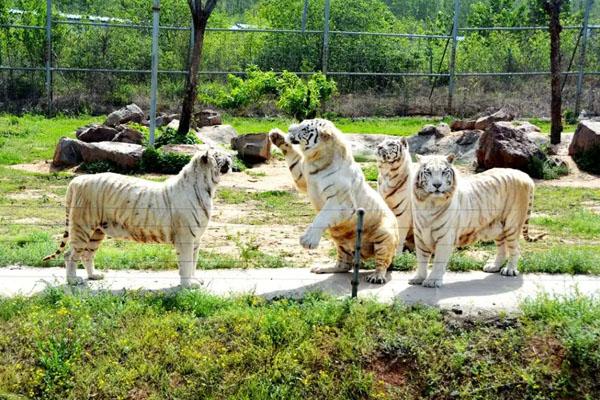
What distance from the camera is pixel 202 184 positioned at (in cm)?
741

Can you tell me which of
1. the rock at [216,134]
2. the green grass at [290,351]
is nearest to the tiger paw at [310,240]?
the green grass at [290,351]

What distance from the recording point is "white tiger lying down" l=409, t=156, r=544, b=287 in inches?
295

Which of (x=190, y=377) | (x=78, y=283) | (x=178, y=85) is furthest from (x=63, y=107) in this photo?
(x=190, y=377)

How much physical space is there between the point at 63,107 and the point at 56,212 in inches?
488

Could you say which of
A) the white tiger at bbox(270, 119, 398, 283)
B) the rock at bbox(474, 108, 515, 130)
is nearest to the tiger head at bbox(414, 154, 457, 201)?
the white tiger at bbox(270, 119, 398, 283)

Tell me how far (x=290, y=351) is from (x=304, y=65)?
18.2m

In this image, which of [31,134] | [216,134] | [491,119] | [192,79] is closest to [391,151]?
[192,79]

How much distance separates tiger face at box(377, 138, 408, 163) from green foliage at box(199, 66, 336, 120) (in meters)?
9.85

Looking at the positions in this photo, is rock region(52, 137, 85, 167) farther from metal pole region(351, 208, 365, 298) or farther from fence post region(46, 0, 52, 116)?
metal pole region(351, 208, 365, 298)

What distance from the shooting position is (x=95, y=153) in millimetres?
15805

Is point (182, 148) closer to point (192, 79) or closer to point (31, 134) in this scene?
point (192, 79)

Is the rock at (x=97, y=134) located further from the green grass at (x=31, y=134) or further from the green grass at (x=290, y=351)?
the green grass at (x=290, y=351)

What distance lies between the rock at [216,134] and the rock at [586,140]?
7.25m

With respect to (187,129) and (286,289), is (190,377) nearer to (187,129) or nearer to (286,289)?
(286,289)
